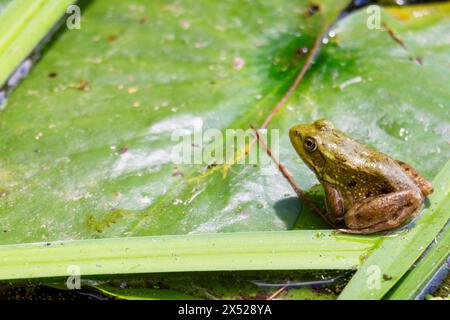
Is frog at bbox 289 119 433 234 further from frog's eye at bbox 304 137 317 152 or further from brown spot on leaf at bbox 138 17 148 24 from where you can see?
brown spot on leaf at bbox 138 17 148 24

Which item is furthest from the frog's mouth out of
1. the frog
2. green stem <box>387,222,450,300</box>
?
green stem <box>387,222,450,300</box>

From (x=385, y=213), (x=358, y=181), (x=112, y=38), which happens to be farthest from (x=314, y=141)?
(x=112, y=38)

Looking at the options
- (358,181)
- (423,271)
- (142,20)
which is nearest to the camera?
(423,271)

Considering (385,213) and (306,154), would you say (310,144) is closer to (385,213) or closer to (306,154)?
(306,154)

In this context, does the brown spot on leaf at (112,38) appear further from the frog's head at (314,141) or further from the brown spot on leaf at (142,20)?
the frog's head at (314,141)

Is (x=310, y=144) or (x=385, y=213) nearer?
(x=385, y=213)
